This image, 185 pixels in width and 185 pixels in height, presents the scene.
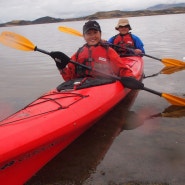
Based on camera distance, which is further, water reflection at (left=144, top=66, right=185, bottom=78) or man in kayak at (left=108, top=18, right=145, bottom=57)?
water reflection at (left=144, top=66, right=185, bottom=78)

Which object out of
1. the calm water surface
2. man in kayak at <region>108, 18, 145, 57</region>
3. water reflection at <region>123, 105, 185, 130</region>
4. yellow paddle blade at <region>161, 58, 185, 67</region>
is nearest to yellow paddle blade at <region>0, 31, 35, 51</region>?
the calm water surface

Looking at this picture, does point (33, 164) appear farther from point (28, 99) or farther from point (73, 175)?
point (28, 99)

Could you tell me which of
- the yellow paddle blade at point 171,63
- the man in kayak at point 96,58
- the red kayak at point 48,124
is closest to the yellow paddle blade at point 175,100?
the man in kayak at point 96,58

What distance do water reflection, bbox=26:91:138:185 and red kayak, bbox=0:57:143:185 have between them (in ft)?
0.57

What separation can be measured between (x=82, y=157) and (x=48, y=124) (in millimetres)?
872

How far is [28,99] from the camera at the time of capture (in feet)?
23.5

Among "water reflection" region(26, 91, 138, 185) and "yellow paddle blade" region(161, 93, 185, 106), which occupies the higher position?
"yellow paddle blade" region(161, 93, 185, 106)

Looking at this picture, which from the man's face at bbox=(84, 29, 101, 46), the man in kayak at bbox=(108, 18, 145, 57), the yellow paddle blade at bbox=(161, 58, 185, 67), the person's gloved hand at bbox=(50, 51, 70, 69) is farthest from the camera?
the yellow paddle blade at bbox=(161, 58, 185, 67)

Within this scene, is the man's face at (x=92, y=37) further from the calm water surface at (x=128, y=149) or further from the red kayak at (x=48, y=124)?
the calm water surface at (x=128, y=149)

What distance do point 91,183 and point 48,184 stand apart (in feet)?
1.72

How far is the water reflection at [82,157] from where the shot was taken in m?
3.63

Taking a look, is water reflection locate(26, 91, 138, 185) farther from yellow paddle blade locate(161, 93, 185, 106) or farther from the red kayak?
yellow paddle blade locate(161, 93, 185, 106)

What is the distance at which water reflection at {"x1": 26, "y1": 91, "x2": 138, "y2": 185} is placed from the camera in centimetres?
363

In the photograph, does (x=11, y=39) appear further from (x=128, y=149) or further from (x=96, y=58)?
(x=128, y=149)
